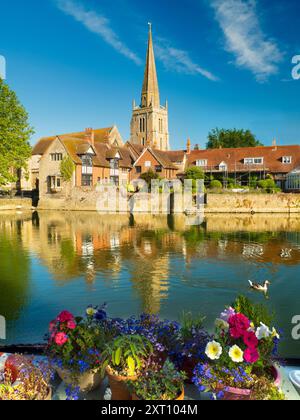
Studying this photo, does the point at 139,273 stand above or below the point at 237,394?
below

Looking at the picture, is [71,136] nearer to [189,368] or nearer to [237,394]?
[189,368]

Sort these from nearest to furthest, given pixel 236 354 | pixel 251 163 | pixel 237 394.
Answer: pixel 237 394 → pixel 236 354 → pixel 251 163

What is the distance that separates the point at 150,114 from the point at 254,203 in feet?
253

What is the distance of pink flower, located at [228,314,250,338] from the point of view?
5.00 metres

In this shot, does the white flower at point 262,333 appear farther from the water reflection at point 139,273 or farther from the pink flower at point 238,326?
the water reflection at point 139,273

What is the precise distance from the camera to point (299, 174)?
2532 inches

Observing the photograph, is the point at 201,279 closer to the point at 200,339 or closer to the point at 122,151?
the point at 200,339

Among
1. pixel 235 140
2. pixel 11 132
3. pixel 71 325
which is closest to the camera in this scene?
pixel 71 325

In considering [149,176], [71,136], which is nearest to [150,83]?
[71,136]

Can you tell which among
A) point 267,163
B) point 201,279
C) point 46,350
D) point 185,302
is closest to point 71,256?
point 201,279

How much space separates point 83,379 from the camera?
5.16 m

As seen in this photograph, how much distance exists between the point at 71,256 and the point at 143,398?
18.4 meters

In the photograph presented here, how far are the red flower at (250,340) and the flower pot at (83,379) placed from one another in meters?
2.12

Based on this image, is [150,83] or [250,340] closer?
[250,340]
